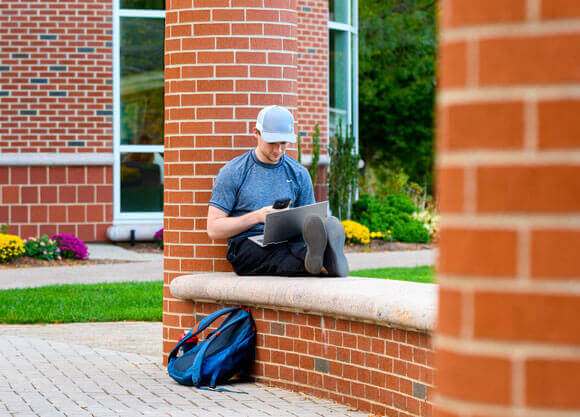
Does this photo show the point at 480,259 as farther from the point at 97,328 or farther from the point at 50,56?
the point at 50,56

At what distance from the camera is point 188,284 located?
6.03 meters

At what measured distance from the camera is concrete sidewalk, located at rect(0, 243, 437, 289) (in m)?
10.7

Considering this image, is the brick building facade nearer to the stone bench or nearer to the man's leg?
the stone bench

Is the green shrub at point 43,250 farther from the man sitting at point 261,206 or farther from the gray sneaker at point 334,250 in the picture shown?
the gray sneaker at point 334,250

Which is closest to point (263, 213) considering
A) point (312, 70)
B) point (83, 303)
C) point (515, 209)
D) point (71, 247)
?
point (83, 303)

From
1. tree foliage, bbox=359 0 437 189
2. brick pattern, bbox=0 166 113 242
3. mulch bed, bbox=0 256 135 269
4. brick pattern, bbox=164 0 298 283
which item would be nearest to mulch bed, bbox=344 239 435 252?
brick pattern, bbox=0 166 113 242

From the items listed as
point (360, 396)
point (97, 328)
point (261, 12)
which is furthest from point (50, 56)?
point (360, 396)

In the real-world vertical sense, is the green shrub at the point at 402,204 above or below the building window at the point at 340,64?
below

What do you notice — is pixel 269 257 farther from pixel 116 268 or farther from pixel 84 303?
pixel 116 268

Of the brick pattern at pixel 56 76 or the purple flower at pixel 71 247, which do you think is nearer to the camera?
the purple flower at pixel 71 247

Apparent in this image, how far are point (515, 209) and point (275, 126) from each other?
15.1 feet

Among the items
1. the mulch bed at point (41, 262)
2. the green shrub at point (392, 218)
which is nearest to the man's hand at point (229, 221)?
the mulch bed at point (41, 262)

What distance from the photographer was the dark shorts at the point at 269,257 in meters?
5.68

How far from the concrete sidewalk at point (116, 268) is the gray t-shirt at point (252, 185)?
512 centimetres
